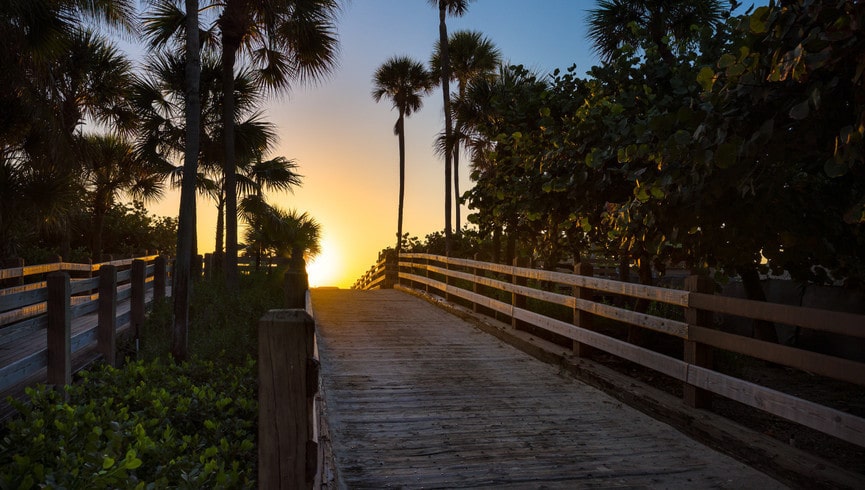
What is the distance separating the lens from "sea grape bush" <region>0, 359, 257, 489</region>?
12.3ft

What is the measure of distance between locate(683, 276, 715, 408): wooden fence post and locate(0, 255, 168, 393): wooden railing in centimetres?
568

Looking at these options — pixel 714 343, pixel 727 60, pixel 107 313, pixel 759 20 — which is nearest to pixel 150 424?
pixel 107 313

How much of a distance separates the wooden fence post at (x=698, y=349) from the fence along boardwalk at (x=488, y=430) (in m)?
0.37

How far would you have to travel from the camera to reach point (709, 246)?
236 inches

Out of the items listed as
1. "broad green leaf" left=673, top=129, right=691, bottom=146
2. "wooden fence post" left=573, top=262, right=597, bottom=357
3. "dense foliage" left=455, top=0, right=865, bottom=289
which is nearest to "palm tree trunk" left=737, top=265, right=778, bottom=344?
"dense foliage" left=455, top=0, right=865, bottom=289

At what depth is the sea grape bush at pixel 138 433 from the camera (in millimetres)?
3752

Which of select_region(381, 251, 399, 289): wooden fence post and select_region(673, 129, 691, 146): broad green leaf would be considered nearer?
select_region(673, 129, 691, 146): broad green leaf

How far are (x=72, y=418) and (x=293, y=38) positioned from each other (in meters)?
12.3

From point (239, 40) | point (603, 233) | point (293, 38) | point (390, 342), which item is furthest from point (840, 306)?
point (239, 40)

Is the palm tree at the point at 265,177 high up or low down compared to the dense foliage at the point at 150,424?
up

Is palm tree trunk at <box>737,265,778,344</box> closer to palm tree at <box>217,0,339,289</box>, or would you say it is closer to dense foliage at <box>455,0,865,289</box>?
dense foliage at <box>455,0,865,289</box>

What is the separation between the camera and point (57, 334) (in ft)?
20.6

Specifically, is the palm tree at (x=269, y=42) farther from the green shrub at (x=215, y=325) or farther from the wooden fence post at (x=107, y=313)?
the wooden fence post at (x=107, y=313)

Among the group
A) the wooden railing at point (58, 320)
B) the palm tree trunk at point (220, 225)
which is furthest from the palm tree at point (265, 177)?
the wooden railing at point (58, 320)
